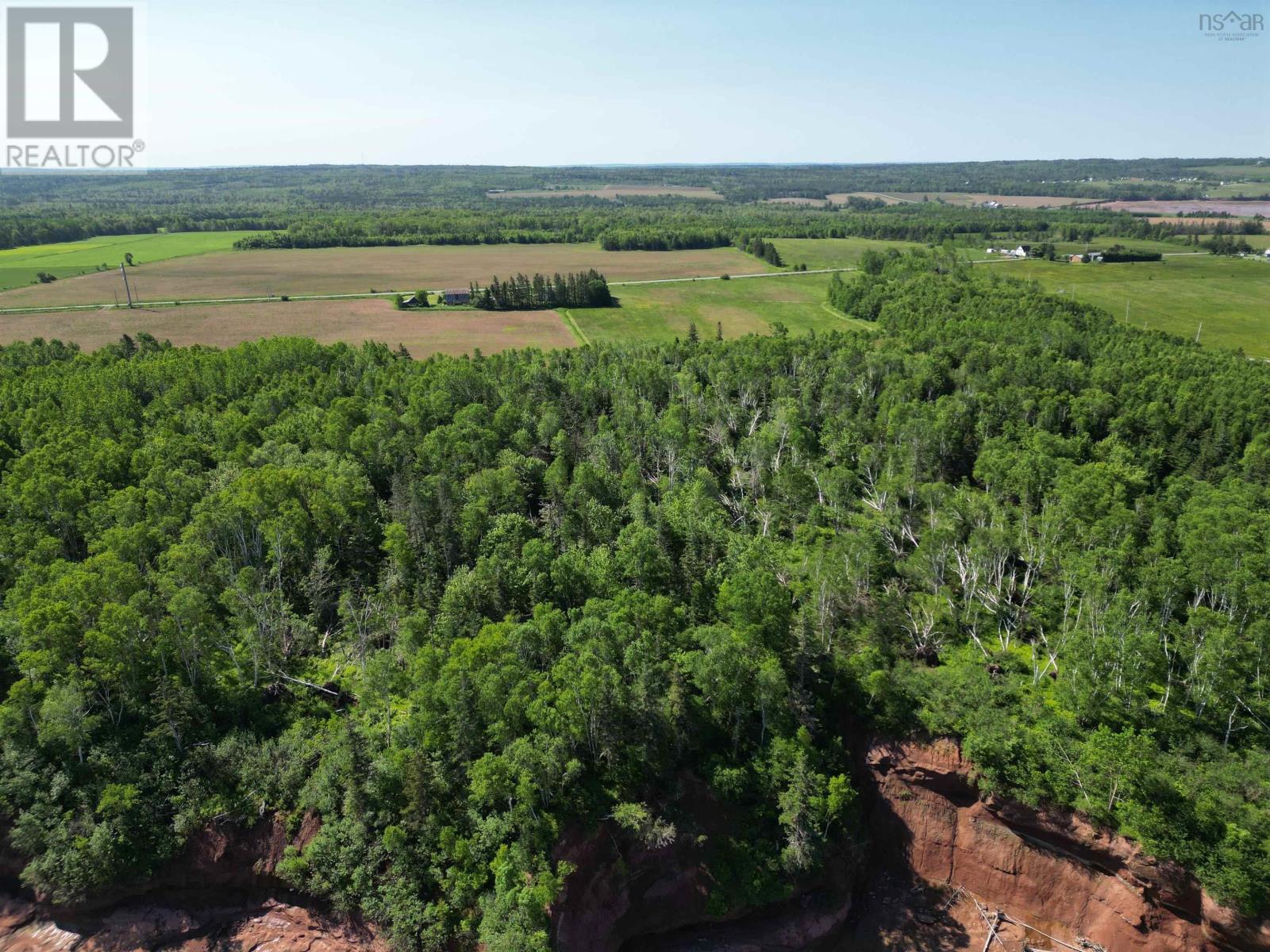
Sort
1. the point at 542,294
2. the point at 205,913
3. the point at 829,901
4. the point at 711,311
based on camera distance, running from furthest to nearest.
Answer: the point at 542,294, the point at 711,311, the point at 829,901, the point at 205,913

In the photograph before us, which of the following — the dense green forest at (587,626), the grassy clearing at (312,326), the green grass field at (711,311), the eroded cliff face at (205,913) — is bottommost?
the eroded cliff face at (205,913)

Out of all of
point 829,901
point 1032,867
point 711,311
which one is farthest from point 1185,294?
point 829,901

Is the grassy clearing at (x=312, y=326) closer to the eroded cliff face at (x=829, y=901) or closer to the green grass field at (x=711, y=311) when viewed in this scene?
the green grass field at (x=711, y=311)

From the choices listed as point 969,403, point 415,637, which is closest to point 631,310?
point 969,403

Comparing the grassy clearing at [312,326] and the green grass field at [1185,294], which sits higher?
the green grass field at [1185,294]

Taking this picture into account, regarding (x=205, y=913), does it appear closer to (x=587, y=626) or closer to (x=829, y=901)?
(x=587, y=626)

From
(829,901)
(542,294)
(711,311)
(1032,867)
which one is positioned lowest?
(829,901)

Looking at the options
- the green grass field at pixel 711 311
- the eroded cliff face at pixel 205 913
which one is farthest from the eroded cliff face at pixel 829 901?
the green grass field at pixel 711 311
